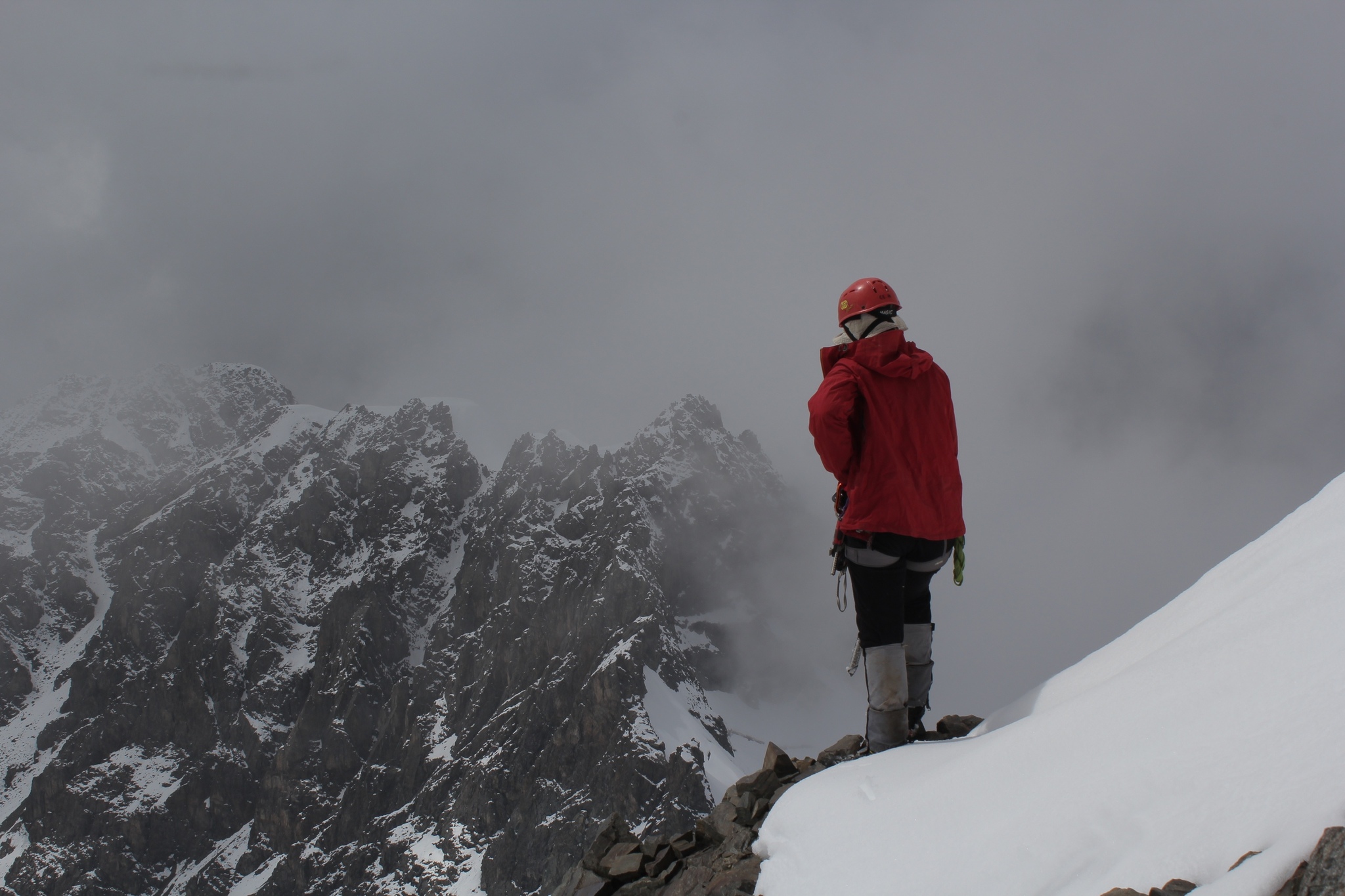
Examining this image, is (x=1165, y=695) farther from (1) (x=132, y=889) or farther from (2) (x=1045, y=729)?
(1) (x=132, y=889)

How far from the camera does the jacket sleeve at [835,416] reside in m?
7.33

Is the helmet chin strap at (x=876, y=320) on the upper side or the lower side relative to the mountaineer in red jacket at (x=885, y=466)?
upper

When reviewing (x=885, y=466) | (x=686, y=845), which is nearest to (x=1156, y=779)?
(x=885, y=466)

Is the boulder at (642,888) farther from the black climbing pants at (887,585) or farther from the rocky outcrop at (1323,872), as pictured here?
the rocky outcrop at (1323,872)

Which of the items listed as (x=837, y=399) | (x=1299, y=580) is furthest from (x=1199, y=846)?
(x=837, y=399)

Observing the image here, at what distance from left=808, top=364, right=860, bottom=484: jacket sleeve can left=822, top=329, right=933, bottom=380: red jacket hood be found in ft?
0.76

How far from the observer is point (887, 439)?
750 centimetres

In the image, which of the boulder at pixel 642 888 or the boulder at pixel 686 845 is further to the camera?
the boulder at pixel 686 845

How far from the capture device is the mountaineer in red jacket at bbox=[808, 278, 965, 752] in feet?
24.6

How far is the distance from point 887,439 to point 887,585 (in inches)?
60.0

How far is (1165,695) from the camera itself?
447 centimetres

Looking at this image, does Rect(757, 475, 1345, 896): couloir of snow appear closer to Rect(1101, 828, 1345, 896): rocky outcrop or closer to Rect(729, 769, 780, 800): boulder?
Rect(1101, 828, 1345, 896): rocky outcrop

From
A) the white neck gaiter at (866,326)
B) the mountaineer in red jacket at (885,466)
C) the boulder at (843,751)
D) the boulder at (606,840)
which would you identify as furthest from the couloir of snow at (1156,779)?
the white neck gaiter at (866,326)

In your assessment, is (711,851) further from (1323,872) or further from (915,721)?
(1323,872)
